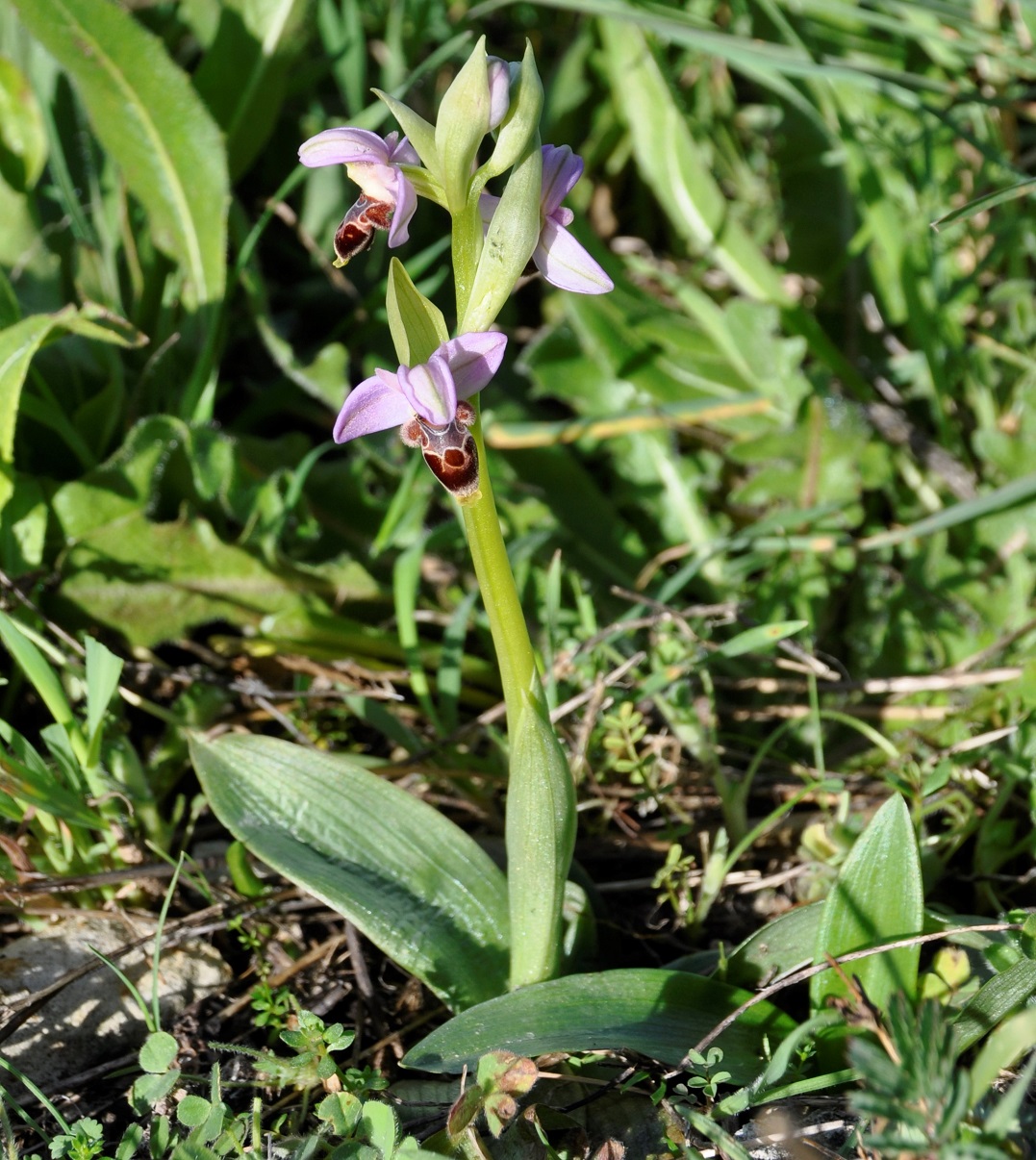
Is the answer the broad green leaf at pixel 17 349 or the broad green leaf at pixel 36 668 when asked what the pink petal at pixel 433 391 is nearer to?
the broad green leaf at pixel 36 668

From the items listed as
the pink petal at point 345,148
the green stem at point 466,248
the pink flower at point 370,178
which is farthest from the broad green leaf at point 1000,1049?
the pink petal at point 345,148

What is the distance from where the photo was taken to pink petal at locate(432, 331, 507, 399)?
4.31 feet

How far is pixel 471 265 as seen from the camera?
1373mm

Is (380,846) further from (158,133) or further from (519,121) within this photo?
(158,133)

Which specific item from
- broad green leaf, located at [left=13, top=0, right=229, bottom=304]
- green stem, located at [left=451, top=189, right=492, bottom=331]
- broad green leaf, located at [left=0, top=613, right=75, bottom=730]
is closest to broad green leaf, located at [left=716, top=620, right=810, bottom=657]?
green stem, located at [left=451, top=189, right=492, bottom=331]

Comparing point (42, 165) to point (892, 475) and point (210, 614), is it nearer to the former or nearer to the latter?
point (210, 614)

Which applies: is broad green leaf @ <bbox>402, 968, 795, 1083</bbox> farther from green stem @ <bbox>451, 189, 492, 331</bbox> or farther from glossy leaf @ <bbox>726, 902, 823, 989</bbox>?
green stem @ <bbox>451, 189, 492, 331</bbox>

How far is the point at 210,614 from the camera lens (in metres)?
2.26

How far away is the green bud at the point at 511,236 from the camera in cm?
133

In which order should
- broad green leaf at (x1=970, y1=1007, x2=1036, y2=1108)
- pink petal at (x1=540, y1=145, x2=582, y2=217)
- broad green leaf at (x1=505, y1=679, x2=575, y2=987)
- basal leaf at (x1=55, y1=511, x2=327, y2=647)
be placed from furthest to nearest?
basal leaf at (x1=55, y1=511, x2=327, y2=647) → broad green leaf at (x1=505, y1=679, x2=575, y2=987) → pink petal at (x1=540, y1=145, x2=582, y2=217) → broad green leaf at (x1=970, y1=1007, x2=1036, y2=1108)

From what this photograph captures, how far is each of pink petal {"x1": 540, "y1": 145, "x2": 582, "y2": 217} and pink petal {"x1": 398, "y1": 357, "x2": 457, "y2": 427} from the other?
0.93 ft

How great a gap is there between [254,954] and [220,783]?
0.29 metres

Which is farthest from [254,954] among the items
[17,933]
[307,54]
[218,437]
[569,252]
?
[307,54]

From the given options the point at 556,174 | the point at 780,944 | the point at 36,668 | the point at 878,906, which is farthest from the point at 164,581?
the point at 878,906
